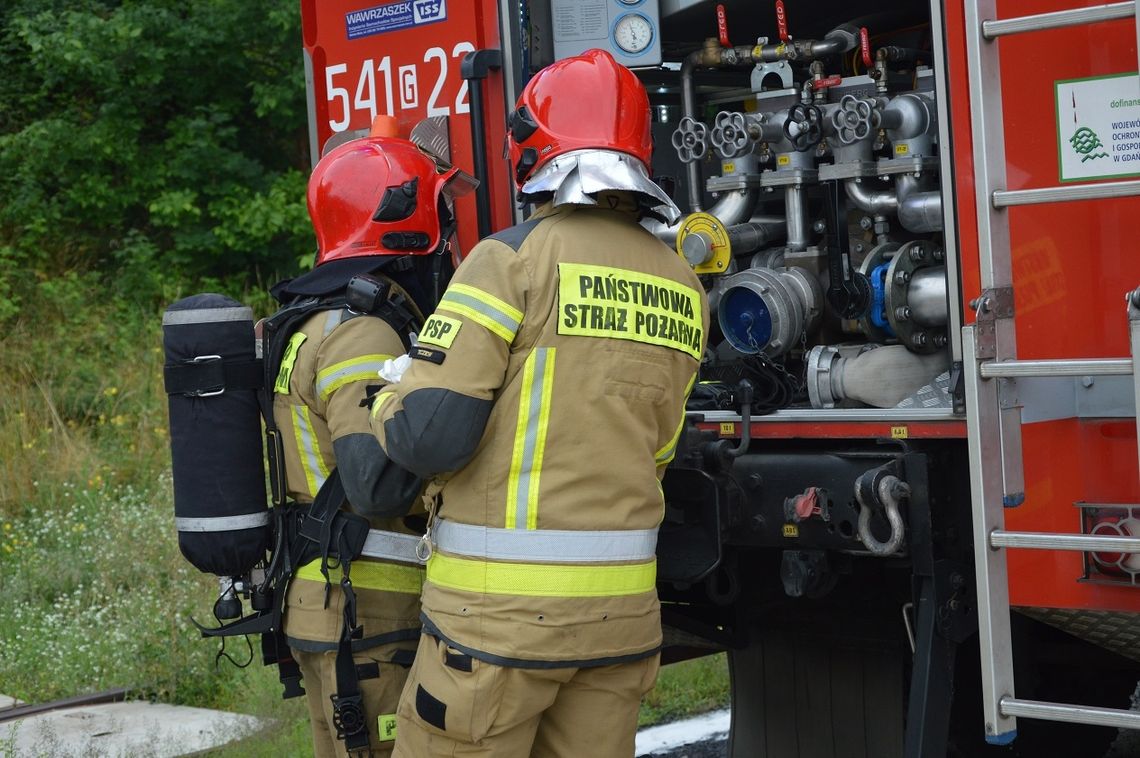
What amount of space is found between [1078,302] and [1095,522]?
493 mm

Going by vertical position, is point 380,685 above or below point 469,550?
below

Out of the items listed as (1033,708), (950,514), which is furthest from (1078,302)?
(1033,708)

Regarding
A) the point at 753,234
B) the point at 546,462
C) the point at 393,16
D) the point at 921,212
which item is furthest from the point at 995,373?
the point at 393,16

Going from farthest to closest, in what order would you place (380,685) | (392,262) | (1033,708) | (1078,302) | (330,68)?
(330,68), (392,262), (380,685), (1078,302), (1033,708)

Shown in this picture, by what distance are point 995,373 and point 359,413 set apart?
1371 mm

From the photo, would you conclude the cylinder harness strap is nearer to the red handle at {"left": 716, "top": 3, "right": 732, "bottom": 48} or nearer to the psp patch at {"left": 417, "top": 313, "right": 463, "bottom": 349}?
the psp patch at {"left": 417, "top": 313, "right": 463, "bottom": 349}

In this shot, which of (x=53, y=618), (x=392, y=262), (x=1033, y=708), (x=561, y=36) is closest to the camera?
(x=1033, y=708)

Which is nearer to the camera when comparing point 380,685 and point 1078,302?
point 1078,302

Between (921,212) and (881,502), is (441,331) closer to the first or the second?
(881,502)

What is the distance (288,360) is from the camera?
3.37 m

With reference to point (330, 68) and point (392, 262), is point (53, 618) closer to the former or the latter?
point (330, 68)

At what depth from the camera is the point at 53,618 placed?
6586mm

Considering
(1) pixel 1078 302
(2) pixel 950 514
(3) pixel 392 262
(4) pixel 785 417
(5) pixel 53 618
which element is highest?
(3) pixel 392 262

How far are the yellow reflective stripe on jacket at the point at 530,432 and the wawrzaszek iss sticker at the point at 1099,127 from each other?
4.06 ft
